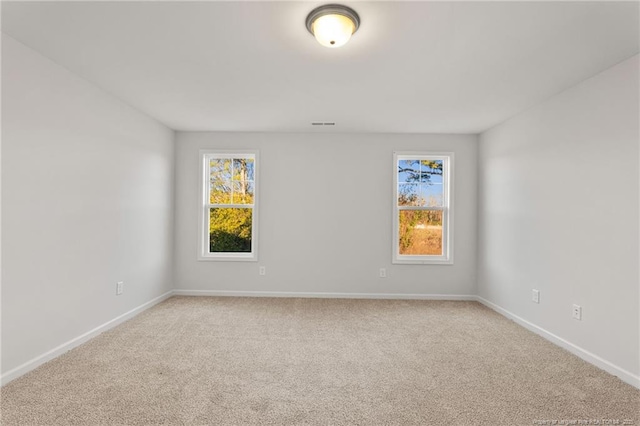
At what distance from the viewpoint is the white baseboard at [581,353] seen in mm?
2258

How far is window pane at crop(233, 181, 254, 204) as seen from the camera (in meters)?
4.64

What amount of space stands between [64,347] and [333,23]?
3.21 meters

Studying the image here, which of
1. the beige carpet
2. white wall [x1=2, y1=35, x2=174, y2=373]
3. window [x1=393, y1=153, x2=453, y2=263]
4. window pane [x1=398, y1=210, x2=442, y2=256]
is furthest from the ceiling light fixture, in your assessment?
window pane [x1=398, y1=210, x2=442, y2=256]

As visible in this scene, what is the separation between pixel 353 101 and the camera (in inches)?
128

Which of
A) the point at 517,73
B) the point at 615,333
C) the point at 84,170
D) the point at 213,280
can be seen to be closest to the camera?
the point at 615,333

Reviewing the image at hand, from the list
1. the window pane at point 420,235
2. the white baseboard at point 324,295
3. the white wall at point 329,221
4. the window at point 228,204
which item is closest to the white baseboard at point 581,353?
the white baseboard at point 324,295

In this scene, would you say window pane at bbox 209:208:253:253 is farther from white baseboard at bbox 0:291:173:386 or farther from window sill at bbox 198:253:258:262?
white baseboard at bbox 0:291:173:386

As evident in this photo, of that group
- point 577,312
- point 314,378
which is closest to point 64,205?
point 314,378

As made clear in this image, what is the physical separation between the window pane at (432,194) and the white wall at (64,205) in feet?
12.1

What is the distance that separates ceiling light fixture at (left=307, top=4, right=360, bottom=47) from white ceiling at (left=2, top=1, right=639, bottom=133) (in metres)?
0.06

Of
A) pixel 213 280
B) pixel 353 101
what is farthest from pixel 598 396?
pixel 213 280

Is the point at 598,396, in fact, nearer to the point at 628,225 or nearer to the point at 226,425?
the point at 628,225

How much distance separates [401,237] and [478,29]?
3014 mm

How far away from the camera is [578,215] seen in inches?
108
